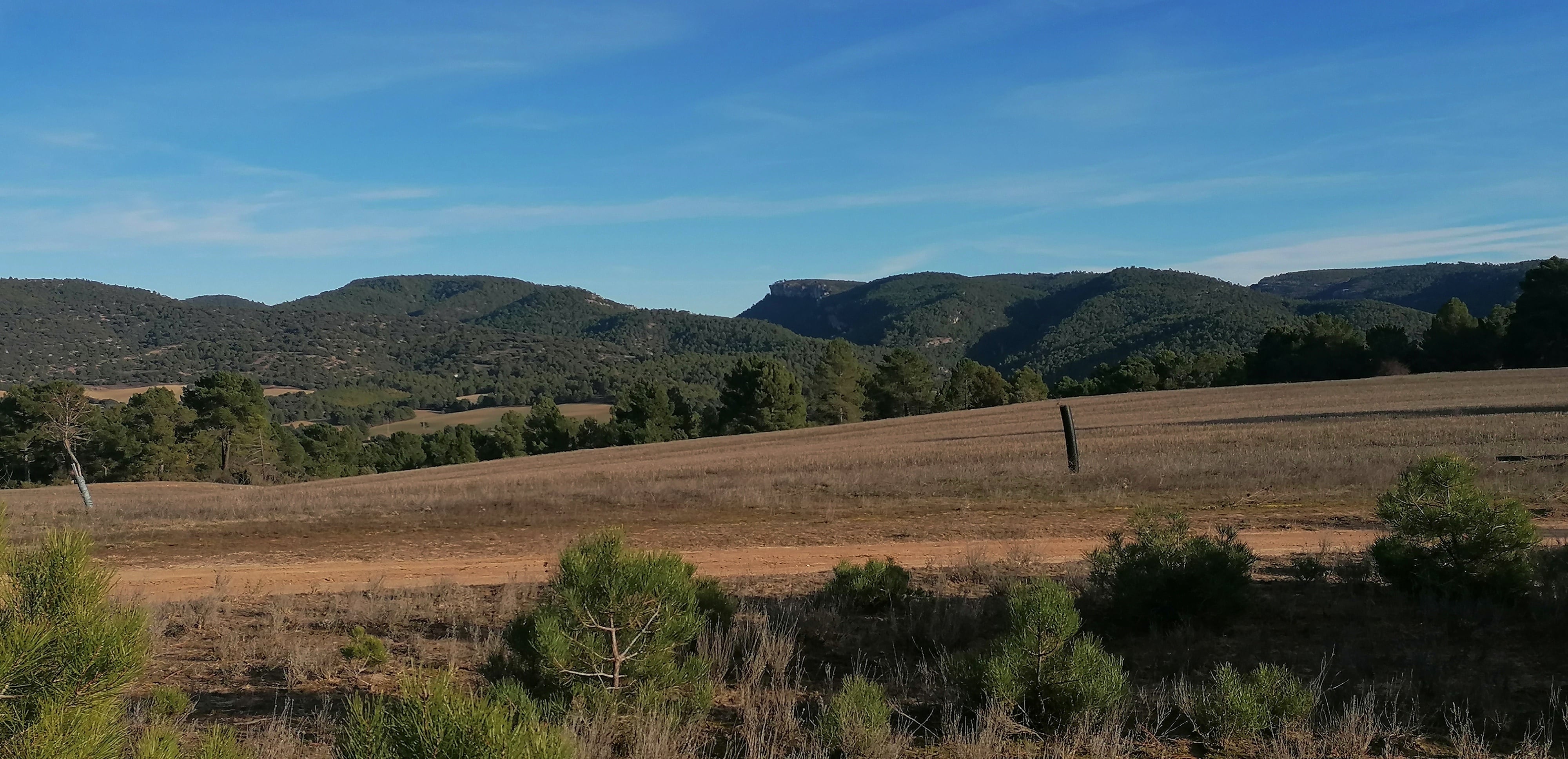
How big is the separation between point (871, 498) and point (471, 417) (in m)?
121

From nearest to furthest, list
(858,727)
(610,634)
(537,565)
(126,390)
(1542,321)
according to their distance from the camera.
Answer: (858,727) < (610,634) < (537,565) < (1542,321) < (126,390)

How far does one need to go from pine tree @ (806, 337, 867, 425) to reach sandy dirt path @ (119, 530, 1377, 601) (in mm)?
67334

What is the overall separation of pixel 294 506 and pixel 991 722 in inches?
833

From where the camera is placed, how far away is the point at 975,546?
12.9 meters

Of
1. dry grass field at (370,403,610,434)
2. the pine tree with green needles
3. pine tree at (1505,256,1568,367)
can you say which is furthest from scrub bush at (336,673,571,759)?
dry grass field at (370,403,610,434)

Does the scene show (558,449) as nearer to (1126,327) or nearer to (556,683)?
(556,683)

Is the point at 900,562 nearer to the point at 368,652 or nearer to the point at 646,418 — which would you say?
the point at 368,652

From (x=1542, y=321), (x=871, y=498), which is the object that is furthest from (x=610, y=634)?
(x=1542, y=321)

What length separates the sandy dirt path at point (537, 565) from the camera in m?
11.7

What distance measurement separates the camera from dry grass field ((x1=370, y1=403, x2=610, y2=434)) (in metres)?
117

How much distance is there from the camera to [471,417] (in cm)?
13075

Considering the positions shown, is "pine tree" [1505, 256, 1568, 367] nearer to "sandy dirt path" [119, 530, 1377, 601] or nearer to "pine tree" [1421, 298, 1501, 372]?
"pine tree" [1421, 298, 1501, 372]

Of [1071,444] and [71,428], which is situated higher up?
[71,428]

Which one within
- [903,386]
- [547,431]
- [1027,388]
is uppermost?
[903,386]
